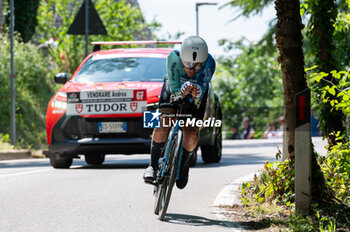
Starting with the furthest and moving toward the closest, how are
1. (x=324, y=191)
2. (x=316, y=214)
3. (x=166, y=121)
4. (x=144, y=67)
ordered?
(x=144, y=67), (x=166, y=121), (x=324, y=191), (x=316, y=214)

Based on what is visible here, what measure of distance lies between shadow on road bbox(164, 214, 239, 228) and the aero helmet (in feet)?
4.69

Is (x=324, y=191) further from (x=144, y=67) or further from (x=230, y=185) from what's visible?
(x=144, y=67)

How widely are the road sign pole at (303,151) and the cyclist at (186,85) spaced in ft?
3.17

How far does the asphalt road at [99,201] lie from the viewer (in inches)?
272

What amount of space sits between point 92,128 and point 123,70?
1.43m

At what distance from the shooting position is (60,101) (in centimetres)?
1210

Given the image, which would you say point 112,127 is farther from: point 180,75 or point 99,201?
point 180,75

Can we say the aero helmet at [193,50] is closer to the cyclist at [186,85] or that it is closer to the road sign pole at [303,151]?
the cyclist at [186,85]

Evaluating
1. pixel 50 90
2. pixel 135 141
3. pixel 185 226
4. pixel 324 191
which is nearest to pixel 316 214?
A: pixel 324 191

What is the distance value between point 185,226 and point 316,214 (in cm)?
113

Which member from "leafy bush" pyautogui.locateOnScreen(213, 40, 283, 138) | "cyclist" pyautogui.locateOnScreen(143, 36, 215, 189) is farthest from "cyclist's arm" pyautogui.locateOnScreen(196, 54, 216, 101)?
"leafy bush" pyautogui.locateOnScreen(213, 40, 283, 138)

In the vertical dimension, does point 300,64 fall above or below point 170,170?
above

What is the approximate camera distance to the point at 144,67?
12891 millimetres

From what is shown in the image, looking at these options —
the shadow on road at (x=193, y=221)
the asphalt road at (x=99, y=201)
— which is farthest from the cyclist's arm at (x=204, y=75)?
the asphalt road at (x=99, y=201)
